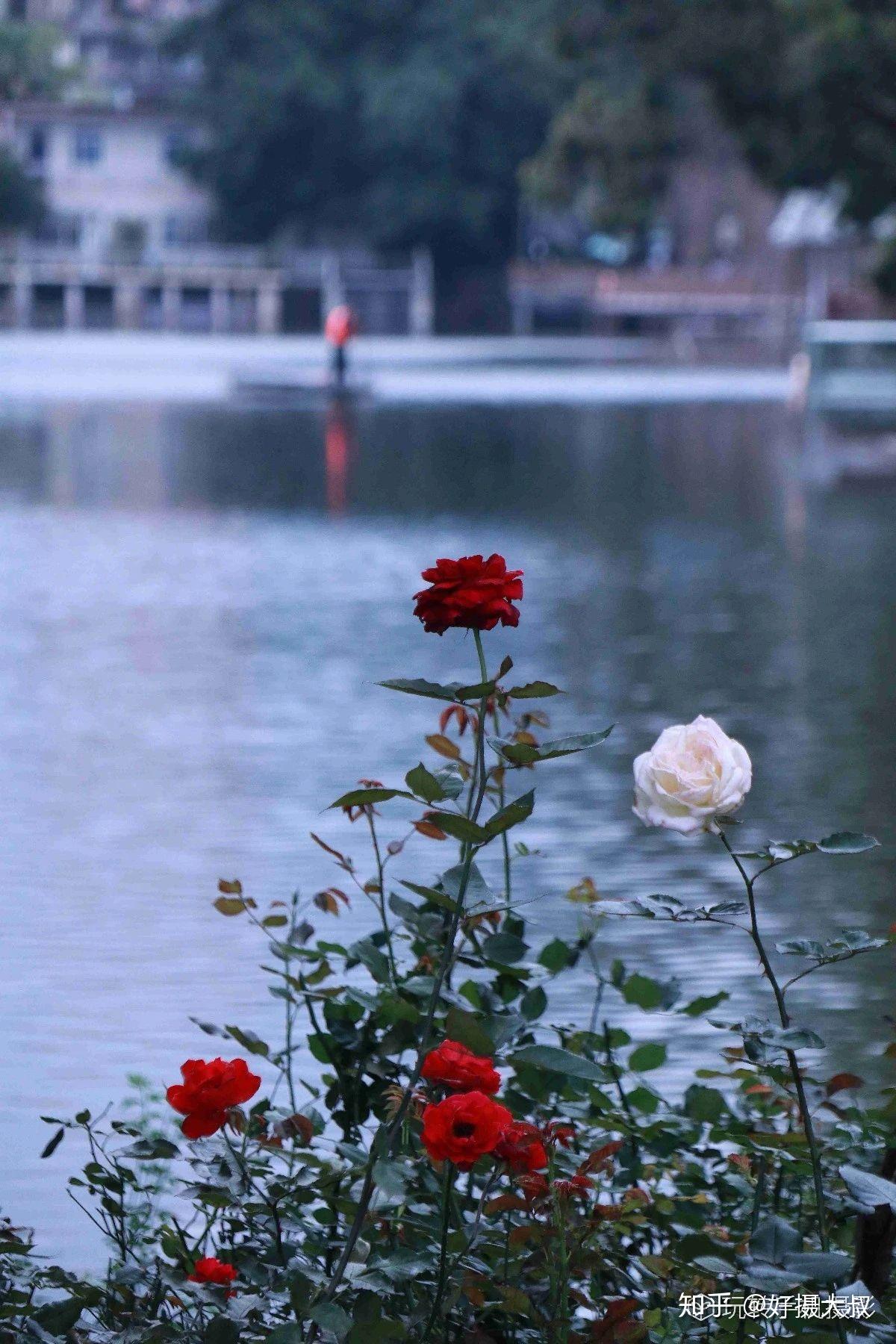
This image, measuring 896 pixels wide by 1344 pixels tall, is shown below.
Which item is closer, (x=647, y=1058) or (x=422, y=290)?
(x=647, y=1058)

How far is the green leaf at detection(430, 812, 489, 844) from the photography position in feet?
9.36

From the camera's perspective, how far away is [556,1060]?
294 centimetres

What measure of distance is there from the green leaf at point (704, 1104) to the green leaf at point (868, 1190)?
1196mm

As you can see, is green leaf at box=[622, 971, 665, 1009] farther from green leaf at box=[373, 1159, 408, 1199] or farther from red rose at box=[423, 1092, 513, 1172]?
red rose at box=[423, 1092, 513, 1172]

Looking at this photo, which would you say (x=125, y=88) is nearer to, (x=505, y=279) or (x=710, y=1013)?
(x=505, y=279)

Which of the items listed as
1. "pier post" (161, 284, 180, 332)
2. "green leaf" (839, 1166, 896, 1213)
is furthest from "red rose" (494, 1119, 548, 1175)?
"pier post" (161, 284, 180, 332)

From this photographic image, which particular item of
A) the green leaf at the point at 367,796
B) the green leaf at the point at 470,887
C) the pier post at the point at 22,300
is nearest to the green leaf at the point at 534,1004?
the green leaf at the point at 470,887

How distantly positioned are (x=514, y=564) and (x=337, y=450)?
12.3 meters

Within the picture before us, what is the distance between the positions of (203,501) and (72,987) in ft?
50.4

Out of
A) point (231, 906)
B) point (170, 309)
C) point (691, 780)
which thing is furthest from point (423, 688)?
point (170, 309)

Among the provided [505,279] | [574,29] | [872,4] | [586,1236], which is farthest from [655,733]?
[505,279]

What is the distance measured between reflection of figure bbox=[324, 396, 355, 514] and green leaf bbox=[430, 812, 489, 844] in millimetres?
17103

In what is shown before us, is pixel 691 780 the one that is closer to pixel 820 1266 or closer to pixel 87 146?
pixel 820 1266

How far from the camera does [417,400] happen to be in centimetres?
3850
